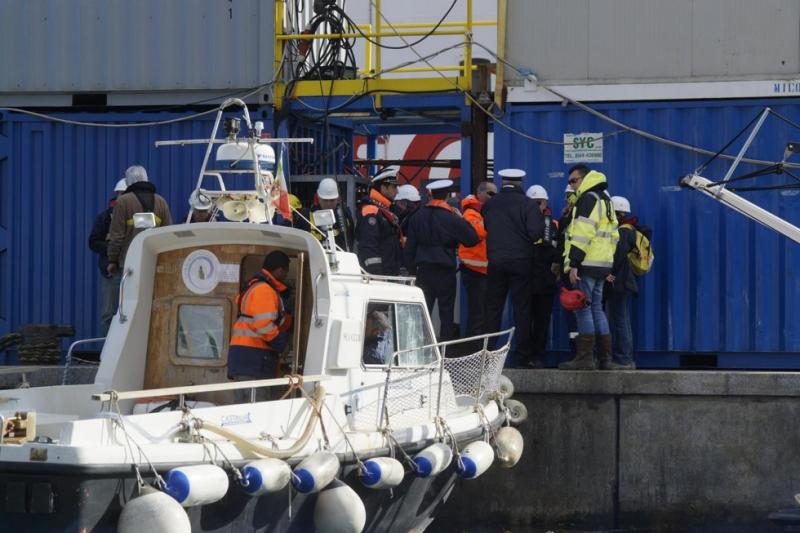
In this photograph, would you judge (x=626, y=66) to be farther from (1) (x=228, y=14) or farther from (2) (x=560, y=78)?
(1) (x=228, y=14)

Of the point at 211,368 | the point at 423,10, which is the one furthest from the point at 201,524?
the point at 423,10

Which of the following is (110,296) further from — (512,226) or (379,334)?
(379,334)

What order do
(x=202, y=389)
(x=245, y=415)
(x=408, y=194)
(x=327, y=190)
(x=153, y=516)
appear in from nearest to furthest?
(x=153, y=516), (x=202, y=389), (x=245, y=415), (x=327, y=190), (x=408, y=194)

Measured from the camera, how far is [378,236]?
1306cm

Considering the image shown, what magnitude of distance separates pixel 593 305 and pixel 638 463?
1.42 meters

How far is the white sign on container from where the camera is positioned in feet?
43.1

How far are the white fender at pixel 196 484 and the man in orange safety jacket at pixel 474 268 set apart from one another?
217 inches

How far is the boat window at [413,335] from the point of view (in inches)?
395

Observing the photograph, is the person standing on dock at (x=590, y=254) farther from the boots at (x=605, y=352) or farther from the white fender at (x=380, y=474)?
the white fender at (x=380, y=474)

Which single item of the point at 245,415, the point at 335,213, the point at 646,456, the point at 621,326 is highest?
the point at 335,213

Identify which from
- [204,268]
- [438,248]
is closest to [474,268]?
[438,248]

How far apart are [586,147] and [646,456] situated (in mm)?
3049

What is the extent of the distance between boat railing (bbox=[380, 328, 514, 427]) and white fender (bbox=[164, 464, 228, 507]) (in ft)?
5.97

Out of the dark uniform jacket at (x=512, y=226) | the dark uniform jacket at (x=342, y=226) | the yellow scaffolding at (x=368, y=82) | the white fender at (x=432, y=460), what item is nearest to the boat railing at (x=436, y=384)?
the white fender at (x=432, y=460)
